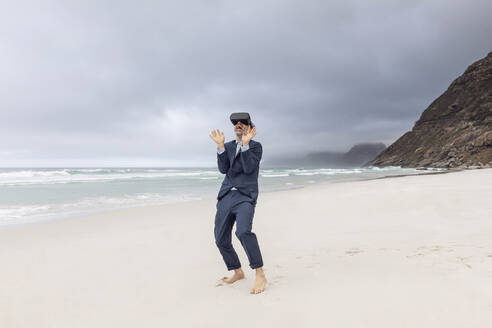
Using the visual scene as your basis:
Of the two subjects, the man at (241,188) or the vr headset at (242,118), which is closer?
the man at (241,188)

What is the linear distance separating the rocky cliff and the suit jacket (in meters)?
55.9

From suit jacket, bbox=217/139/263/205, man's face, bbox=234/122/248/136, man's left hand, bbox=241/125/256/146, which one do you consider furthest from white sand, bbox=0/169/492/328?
man's face, bbox=234/122/248/136

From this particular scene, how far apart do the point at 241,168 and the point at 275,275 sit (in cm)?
144

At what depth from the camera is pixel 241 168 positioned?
3.40 meters

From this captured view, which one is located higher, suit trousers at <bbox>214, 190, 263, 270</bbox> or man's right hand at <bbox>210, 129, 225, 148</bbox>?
man's right hand at <bbox>210, 129, 225, 148</bbox>

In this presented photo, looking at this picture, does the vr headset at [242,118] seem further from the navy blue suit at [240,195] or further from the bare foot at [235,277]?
the bare foot at [235,277]

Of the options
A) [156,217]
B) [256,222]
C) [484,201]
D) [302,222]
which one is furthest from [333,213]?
[156,217]

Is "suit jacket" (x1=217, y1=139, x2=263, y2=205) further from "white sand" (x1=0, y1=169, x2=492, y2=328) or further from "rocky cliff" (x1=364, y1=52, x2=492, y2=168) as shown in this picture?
"rocky cliff" (x1=364, y1=52, x2=492, y2=168)

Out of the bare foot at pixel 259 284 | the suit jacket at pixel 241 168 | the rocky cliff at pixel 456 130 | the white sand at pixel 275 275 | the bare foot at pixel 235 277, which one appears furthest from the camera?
the rocky cliff at pixel 456 130

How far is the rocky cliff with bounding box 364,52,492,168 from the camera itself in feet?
175

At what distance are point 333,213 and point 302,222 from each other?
132 centimetres

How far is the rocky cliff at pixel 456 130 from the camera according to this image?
53.4 metres

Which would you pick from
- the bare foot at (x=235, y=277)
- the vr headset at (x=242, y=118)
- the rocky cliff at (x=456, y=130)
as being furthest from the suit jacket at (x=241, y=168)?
the rocky cliff at (x=456, y=130)

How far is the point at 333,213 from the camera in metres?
8.24
